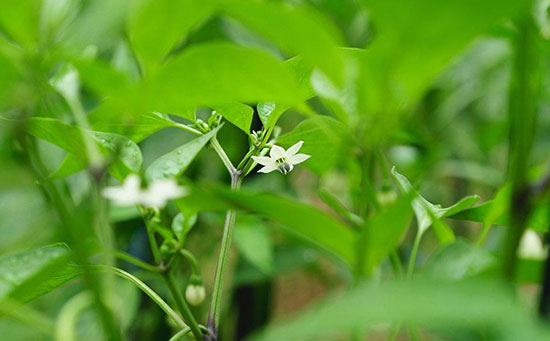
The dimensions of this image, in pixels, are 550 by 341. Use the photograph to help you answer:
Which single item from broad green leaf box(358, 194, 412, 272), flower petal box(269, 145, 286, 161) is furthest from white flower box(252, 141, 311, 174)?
broad green leaf box(358, 194, 412, 272)

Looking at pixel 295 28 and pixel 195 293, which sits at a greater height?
pixel 295 28

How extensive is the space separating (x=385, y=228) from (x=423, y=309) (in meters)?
0.04

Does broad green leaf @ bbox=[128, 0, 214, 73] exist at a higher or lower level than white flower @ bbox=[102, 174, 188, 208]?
higher

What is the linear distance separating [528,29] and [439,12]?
36mm

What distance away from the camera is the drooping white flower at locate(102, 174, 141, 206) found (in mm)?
196

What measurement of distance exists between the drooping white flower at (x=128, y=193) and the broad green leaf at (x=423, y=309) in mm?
86

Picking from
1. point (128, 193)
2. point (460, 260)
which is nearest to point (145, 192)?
point (128, 193)

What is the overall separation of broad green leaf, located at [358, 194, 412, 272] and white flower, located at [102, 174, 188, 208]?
0.06 m

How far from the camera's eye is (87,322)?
528 millimetres

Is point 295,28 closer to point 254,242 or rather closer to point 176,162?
point 176,162

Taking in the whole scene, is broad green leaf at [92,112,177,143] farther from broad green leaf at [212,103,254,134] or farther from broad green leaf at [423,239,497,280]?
broad green leaf at [423,239,497,280]

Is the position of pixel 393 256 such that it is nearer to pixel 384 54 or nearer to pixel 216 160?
pixel 384 54

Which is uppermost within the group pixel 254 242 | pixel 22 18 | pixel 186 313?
pixel 22 18

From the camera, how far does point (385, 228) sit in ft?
0.52
